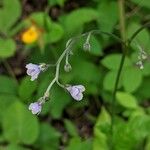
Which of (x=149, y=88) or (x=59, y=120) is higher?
(x=149, y=88)

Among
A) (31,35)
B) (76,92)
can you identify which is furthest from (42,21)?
(76,92)

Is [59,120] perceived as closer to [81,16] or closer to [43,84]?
[43,84]

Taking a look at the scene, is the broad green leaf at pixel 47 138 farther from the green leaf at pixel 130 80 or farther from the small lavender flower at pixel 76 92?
the small lavender flower at pixel 76 92

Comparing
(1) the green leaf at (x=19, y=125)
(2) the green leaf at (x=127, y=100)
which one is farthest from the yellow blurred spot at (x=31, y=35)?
(2) the green leaf at (x=127, y=100)

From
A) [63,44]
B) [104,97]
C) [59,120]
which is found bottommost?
[59,120]

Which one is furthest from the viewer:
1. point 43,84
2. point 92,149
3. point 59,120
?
point 59,120

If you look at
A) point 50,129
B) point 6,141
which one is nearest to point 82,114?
point 50,129
